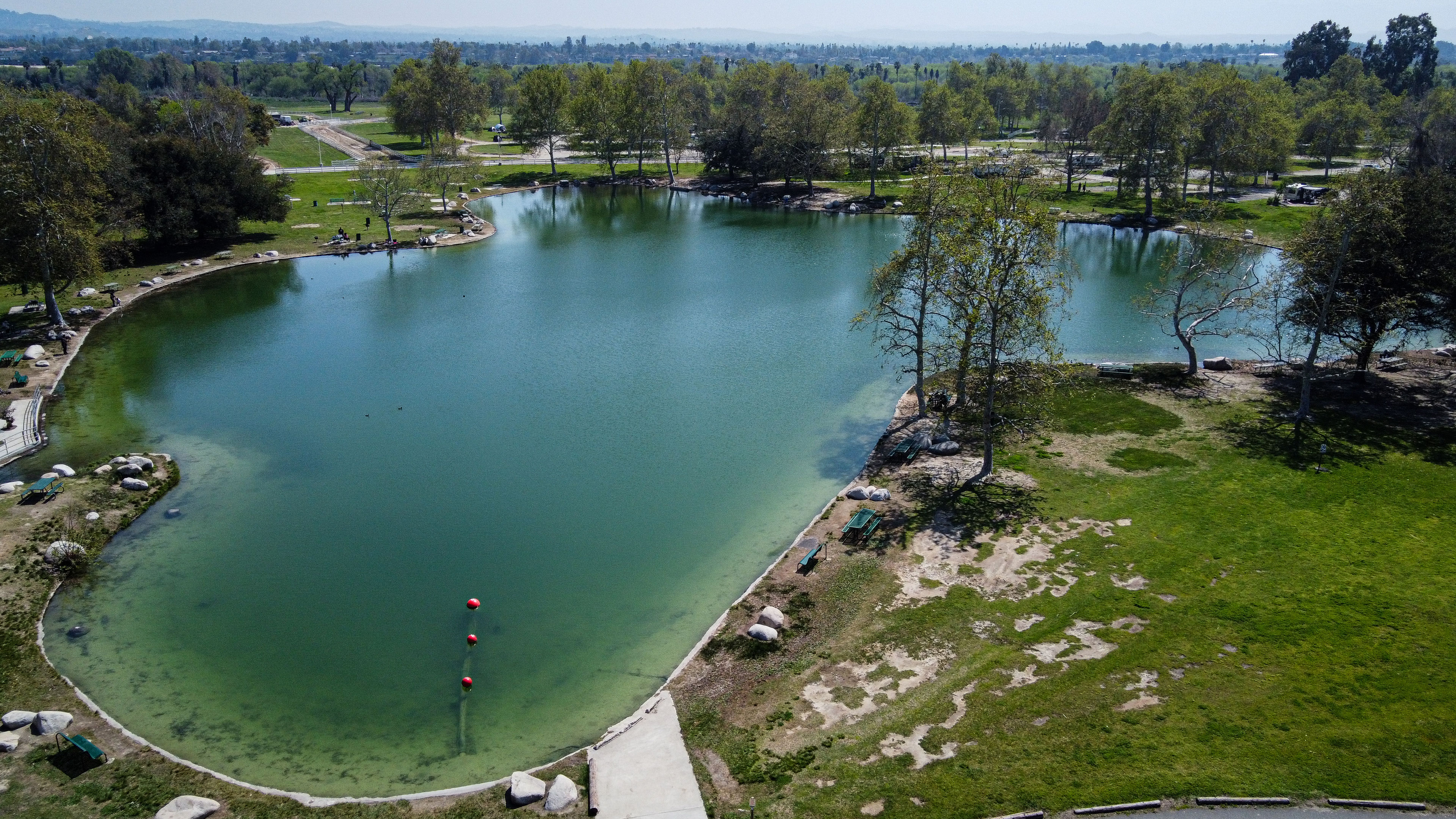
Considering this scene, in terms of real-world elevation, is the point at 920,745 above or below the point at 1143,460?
below

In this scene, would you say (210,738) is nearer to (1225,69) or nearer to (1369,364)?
(1369,364)

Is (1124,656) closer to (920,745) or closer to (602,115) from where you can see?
(920,745)

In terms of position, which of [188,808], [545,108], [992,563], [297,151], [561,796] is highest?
[545,108]

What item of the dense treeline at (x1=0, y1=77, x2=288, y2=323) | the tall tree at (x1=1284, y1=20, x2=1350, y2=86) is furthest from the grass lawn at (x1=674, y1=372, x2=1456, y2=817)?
the tall tree at (x1=1284, y1=20, x2=1350, y2=86)

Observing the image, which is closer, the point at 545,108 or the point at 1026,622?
the point at 1026,622

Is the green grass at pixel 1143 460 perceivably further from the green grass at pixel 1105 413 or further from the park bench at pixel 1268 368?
the park bench at pixel 1268 368

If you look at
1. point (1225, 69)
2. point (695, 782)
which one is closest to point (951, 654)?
point (695, 782)

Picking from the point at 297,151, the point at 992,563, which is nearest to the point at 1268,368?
the point at 992,563
